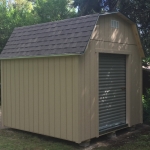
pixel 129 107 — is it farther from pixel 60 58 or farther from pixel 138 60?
pixel 60 58

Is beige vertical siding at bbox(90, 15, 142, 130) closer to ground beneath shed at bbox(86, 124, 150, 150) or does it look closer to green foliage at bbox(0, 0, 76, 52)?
ground beneath shed at bbox(86, 124, 150, 150)

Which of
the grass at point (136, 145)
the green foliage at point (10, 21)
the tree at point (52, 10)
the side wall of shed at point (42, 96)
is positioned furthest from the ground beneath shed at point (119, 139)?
the tree at point (52, 10)

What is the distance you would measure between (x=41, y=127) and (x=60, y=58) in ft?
6.24

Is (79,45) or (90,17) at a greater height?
(90,17)

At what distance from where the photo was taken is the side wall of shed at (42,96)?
6324 mm

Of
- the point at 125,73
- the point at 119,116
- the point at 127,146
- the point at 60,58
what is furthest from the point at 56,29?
the point at 127,146

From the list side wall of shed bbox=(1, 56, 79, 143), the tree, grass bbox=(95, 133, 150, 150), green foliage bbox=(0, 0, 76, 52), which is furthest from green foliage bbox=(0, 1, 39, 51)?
grass bbox=(95, 133, 150, 150)

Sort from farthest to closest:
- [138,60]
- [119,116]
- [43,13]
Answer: [43,13] → [138,60] → [119,116]

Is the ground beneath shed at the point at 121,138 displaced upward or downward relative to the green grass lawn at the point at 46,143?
downward

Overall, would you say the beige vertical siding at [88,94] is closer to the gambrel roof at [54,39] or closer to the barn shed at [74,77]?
the barn shed at [74,77]

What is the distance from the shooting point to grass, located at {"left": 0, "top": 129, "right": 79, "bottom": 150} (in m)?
6.32

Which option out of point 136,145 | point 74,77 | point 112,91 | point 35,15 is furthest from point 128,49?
point 35,15

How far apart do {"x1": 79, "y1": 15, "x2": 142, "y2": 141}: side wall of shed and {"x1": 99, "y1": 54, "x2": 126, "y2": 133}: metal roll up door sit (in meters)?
0.17

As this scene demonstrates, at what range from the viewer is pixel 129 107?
787 centimetres
